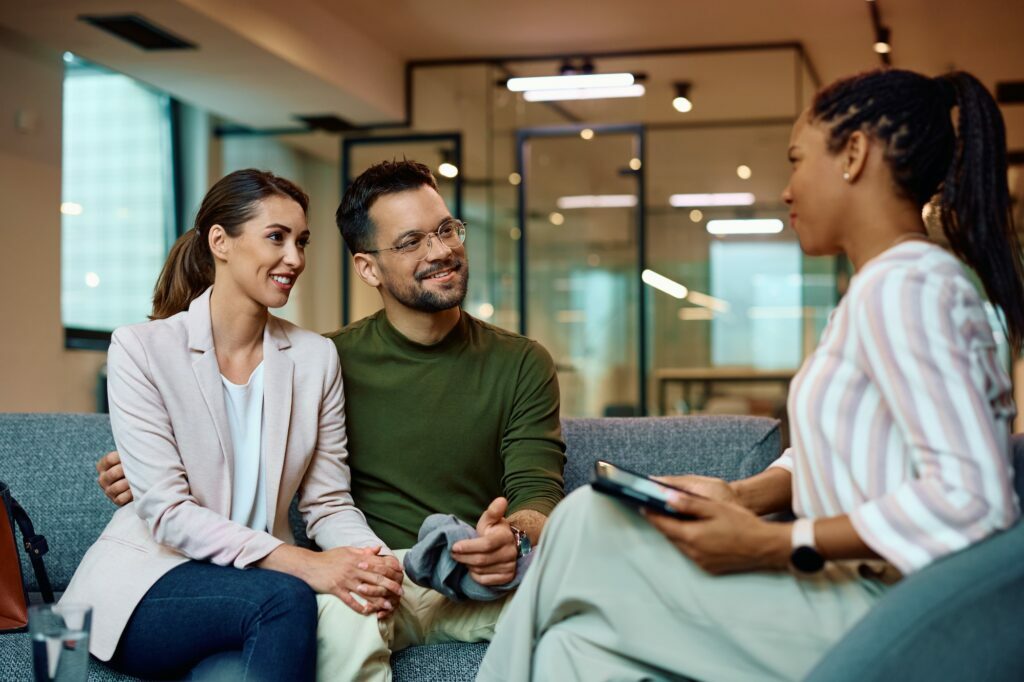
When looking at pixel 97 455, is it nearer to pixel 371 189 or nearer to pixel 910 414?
pixel 371 189

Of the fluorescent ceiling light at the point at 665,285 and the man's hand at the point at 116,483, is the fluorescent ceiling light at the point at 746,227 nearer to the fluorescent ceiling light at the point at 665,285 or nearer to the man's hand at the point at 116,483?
the fluorescent ceiling light at the point at 665,285

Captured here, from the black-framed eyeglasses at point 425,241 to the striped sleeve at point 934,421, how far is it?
122 centimetres

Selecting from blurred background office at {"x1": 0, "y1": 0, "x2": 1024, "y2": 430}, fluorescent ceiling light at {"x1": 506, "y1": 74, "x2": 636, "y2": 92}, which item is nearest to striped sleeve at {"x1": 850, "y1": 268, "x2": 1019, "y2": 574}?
blurred background office at {"x1": 0, "y1": 0, "x2": 1024, "y2": 430}

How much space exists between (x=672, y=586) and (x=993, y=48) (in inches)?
299

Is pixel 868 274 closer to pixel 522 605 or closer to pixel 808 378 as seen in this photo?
pixel 808 378

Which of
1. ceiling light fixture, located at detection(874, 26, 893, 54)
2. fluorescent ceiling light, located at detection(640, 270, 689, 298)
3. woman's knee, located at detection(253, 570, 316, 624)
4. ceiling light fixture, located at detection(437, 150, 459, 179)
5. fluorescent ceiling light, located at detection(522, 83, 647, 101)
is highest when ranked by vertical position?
ceiling light fixture, located at detection(874, 26, 893, 54)

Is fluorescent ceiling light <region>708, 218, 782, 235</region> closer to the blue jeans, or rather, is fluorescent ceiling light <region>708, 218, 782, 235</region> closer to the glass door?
the glass door

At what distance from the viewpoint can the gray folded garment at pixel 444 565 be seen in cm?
195

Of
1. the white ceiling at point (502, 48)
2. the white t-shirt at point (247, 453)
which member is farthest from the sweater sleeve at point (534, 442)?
the white ceiling at point (502, 48)

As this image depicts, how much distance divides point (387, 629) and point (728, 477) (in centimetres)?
87

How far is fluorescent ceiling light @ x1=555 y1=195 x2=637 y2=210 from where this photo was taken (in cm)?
852

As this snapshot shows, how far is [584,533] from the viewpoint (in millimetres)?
1504

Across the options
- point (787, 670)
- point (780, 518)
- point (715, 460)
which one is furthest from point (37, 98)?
point (787, 670)

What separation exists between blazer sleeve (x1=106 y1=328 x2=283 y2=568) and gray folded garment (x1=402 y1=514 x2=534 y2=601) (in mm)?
250
